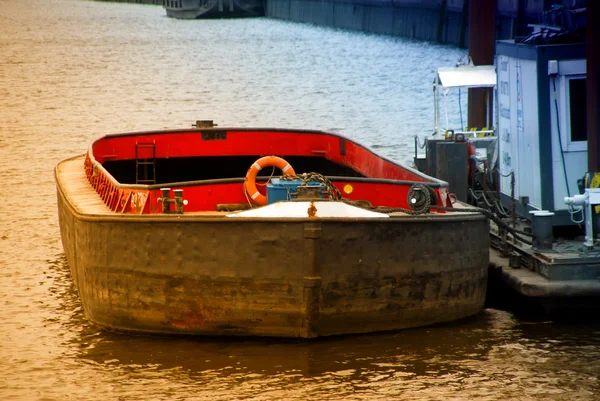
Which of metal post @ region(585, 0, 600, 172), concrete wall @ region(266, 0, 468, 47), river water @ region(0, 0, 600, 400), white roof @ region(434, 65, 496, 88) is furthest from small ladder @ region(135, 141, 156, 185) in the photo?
concrete wall @ region(266, 0, 468, 47)

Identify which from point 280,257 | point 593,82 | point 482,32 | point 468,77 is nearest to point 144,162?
point 468,77

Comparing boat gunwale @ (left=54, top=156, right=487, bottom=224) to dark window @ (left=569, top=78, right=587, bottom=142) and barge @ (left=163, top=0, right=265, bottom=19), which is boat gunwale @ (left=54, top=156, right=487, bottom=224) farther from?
barge @ (left=163, top=0, right=265, bottom=19)

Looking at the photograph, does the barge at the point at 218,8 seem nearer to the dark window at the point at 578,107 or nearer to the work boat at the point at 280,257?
the dark window at the point at 578,107

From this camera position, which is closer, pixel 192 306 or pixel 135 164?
pixel 192 306

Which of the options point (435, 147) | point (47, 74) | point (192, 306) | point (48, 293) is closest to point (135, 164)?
point (48, 293)

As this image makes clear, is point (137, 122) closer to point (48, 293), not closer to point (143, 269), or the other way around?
point (48, 293)

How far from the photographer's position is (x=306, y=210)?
13.0m

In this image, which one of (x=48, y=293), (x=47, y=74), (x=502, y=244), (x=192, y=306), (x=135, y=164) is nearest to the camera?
(x=192, y=306)

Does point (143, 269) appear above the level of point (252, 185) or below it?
below

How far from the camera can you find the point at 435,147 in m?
19.6

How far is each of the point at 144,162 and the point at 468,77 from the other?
6.46 m

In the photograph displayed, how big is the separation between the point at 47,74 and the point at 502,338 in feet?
211

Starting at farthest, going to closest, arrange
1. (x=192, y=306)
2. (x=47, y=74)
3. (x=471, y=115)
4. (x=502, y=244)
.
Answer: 1. (x=47, y=74)
2. (x=471, y=115)
3. (x=502, y=244)
4. (x=192, y=306)

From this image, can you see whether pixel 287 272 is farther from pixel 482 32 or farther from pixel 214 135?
pixel 482 32
